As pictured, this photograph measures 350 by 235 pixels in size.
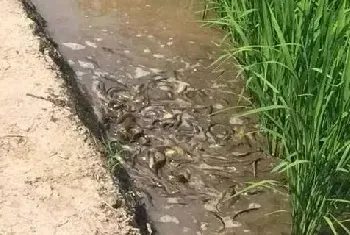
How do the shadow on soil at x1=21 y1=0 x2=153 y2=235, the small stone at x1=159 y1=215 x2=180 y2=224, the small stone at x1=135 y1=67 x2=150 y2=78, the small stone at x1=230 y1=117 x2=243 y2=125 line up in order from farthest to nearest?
the small stone at x1=135 y1=67 x2=150 y2=78 → the small stone at x1=230 y1=117 x2=243 y2=125 → the small stone at x1=159 y1=215 x2=180 y2=224 → the shadow on soil at x1=21 y1=0 x2=153 y2=235

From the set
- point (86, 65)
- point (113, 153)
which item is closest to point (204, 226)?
point (113, 153)

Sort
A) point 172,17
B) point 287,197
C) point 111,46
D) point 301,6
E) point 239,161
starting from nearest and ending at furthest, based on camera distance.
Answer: point 301,6, point 287,197, point 239,161, point 111,46, point 172,17

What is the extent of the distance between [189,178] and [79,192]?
25.2 inches

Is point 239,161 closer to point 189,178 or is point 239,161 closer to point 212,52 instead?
point 189,178

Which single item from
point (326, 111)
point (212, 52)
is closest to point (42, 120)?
point (326, 111)

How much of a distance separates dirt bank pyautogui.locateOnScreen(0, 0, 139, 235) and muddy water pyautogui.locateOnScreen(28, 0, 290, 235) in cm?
35

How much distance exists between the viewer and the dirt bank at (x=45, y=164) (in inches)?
98.0

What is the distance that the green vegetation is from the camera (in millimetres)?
2520

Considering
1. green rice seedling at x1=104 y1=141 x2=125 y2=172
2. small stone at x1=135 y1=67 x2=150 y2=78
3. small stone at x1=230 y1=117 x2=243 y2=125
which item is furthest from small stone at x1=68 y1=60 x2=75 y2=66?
small stone at x1=230 y1=117 x2=243 y2=125

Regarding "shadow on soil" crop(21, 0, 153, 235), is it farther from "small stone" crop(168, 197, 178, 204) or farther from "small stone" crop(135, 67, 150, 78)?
"small stone" crop(135, 67, 150, 78)

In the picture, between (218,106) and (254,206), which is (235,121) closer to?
(218,106)

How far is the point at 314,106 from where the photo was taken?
2.57 metres

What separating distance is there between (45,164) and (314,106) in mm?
935

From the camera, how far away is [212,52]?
4.06m
